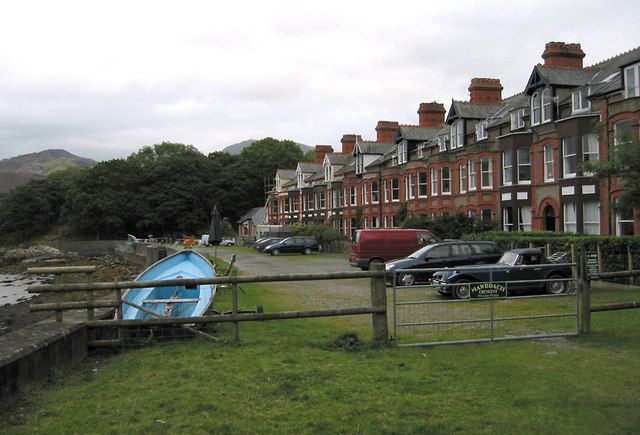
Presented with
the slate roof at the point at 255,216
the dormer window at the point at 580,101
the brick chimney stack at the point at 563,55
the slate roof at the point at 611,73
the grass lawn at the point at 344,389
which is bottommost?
the grass lawn at the point at 344,389

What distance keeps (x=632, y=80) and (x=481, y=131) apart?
13980 mm

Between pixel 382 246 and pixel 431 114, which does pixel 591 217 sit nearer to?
pixel 382 246

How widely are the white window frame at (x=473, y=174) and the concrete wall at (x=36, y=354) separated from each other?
32771 mm

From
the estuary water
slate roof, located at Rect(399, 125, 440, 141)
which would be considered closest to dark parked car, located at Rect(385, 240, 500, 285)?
the estuary water

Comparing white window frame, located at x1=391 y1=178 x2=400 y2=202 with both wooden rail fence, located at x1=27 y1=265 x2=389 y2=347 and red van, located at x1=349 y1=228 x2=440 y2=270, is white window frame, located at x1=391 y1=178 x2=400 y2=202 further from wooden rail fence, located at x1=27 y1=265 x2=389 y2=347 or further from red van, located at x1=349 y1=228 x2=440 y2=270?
wooden rail fence, located at x1=27 y1=265 x2=389 y2=347

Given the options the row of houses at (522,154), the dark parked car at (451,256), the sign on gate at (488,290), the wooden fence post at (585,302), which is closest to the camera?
the wooden fence post at (585,302)

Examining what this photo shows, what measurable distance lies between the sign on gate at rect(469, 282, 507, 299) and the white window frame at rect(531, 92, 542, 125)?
25.0 meters

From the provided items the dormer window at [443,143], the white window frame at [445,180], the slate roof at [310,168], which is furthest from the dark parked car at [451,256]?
the slate roof at [310,168]

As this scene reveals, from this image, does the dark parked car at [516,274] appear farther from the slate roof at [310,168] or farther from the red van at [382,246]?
the slate roof at [310,168]

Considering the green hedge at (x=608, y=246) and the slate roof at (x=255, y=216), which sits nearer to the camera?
the green hedge at (x=608, y=246)

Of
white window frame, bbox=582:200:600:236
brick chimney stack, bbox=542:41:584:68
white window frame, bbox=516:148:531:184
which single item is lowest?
white window frame, bbox=582:200:600:236

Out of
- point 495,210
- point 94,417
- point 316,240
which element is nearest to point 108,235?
point 316,240

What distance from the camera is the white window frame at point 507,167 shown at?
1332 inches

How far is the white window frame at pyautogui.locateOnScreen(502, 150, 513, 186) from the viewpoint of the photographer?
33.8 m
